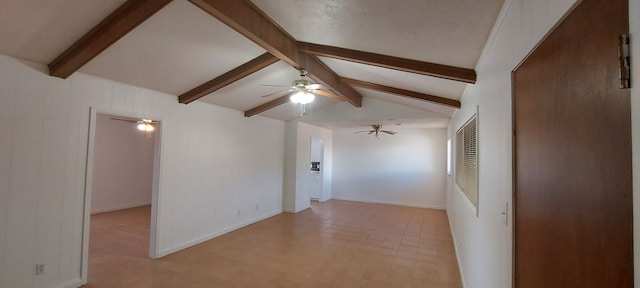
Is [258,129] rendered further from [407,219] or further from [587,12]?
[587,12]

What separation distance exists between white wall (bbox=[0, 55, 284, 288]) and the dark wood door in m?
4.19

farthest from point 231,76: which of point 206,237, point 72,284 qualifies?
point 72,284

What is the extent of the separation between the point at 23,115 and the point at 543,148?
4203 mm

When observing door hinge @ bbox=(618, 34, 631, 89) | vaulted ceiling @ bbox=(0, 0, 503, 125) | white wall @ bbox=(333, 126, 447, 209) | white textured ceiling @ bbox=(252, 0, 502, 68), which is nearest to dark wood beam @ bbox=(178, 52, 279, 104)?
vaulted ceiling @ bbox=(0, 0, 503, 125)

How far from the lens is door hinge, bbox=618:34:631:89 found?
2.11 feet

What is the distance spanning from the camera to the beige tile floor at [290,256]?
3.31 meters

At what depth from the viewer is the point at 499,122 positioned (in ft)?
5.66

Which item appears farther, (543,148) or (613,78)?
(543,148)

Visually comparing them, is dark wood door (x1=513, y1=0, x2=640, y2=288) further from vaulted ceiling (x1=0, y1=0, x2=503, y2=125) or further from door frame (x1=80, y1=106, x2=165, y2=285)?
door frame (x1=80, y1=106, x2=165, y2=285)

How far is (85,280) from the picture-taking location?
3.18 metres

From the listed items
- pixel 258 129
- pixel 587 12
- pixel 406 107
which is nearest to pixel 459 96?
pixel 406 107

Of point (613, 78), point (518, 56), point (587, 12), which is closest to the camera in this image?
point (613, 78)

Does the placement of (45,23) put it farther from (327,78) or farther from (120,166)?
(120,166)

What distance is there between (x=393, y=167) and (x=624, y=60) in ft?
26.0
